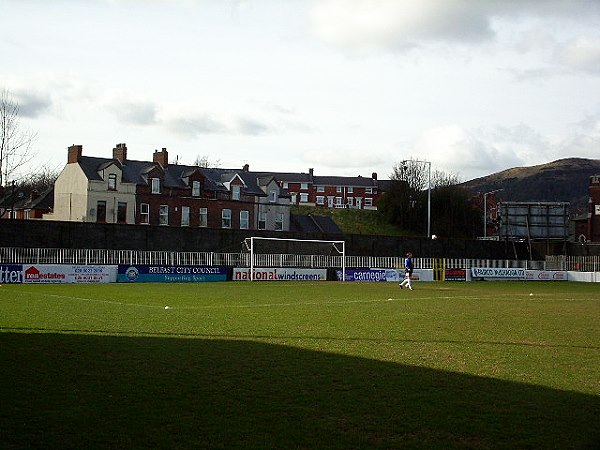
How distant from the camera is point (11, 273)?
45.0 m

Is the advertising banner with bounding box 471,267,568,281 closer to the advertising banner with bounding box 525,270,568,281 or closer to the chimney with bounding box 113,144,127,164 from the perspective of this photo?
the advertising banner with bounding box 525,270,568,281

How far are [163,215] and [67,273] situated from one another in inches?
1277

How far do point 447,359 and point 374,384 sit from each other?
10.8 ft

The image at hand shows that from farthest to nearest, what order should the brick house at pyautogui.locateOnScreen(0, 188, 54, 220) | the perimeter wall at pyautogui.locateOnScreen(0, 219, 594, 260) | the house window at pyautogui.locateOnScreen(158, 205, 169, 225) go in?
the brick house at pyautogui.locateOnScreen(0, 188, 54, 220)
the house window at pyautogui.locateOnScreen(158, 205, 169, 225)
the perimeter wall at pyautogui.locateOnScreen(0, 219, 594, 260)

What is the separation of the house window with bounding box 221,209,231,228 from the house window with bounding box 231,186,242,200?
252 centimetres

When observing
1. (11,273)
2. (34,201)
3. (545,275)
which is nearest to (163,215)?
(34,201)

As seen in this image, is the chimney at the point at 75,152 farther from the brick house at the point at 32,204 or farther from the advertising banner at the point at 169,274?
the advertising banner at the point at 169,274

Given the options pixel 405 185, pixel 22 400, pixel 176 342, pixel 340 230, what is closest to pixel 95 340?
pixel 176 342

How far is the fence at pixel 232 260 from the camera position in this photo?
4878cm

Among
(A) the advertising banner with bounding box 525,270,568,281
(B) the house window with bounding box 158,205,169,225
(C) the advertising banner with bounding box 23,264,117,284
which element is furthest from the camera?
(B) the house window with bounding box 158,205,169,225

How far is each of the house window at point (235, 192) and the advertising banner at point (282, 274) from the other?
27.7 metres

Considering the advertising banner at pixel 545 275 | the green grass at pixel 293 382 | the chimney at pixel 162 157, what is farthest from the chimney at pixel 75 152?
the green grass at pixel 293 382

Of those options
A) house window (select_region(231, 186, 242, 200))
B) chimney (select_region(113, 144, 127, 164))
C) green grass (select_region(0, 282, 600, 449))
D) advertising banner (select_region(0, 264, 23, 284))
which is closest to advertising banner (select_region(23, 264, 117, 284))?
advertising banner (select_region(0, 264, 23, 284))

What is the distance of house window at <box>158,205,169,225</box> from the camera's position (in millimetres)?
79438
